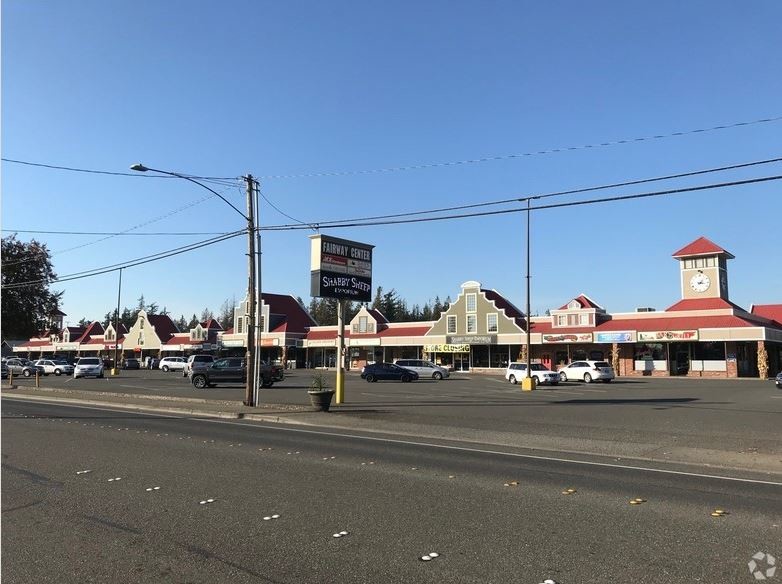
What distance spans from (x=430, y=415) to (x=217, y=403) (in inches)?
343

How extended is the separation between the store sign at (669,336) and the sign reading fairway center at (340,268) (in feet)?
110

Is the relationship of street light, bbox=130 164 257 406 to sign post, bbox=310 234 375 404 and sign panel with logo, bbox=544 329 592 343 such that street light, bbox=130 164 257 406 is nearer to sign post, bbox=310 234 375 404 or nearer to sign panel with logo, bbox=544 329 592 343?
sign post, bbox=310 234 375 404

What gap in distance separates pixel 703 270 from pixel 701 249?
2.03 metres

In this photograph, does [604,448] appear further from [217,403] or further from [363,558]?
[217,403]

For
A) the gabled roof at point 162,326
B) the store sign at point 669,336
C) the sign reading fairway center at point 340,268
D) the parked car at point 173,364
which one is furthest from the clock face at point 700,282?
the gabled roof at point 162,326

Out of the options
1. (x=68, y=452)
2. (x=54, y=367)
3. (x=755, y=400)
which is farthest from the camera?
(x=54, y=367)

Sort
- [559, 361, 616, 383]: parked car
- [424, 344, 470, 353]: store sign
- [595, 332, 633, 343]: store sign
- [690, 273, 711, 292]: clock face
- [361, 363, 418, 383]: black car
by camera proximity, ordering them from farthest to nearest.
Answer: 1. [424, 344, 470, 353]: store sign
2. [690, 273, 711, 292]: clock face
3. [595, 332, 633, 343]: store sign
4. [361, 363, 418, 383]: black car
5. [559, 361, 616, 383]: parked car

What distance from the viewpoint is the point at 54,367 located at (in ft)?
200

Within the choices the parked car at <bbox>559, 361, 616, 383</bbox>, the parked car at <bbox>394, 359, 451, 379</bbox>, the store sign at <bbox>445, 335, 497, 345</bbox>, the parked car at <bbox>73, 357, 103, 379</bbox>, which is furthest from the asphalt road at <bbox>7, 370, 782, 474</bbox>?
the parked car at <bbox>73, 357, 103, 379</bbox>

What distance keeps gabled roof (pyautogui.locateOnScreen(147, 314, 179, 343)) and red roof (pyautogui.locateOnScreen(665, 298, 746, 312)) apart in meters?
70.3

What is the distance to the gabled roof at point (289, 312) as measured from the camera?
2975 inches

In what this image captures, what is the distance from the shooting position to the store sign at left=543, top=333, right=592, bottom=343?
54503mm

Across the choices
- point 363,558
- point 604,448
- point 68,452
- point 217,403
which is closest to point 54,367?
point 217,403

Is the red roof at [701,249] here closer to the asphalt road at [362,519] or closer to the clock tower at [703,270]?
the clock tower at [703,270]
